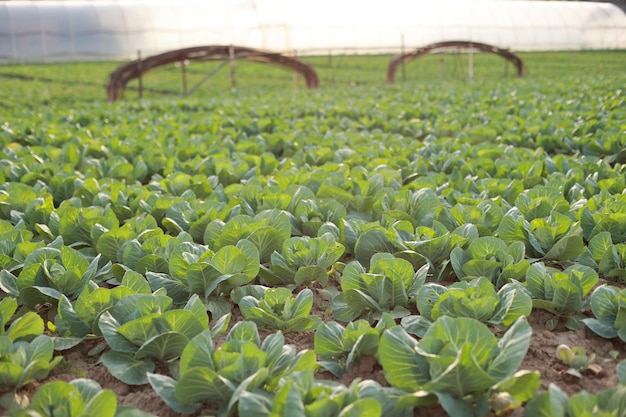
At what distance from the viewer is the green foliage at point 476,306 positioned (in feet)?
7.29

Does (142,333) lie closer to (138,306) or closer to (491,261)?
(138,306)

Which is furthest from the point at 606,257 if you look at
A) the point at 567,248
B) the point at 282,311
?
the point at 282,311

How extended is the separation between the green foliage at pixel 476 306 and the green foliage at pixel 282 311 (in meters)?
0.38

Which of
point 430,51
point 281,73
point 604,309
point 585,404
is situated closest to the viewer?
point 585,404

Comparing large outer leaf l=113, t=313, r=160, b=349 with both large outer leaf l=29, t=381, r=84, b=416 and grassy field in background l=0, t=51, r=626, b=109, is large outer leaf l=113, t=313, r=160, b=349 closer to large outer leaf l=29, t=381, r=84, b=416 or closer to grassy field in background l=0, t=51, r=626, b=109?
large outer leaf l=29, t=381, r=84, b=416

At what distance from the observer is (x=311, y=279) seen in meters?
2.83

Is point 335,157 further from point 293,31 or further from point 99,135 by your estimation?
point 293,31

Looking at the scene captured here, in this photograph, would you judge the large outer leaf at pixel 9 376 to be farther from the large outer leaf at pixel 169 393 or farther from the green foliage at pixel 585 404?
the green foliage at pixel 585 404

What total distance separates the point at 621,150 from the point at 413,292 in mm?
3706

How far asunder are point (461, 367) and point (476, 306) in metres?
0.53

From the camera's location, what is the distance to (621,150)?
210 inches

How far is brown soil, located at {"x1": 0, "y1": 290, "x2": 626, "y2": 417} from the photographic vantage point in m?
2.01

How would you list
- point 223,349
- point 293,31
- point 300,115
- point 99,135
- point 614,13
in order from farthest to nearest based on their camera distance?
point 614,13, point 293,31, point 300,115, point 99,135, point 223,349

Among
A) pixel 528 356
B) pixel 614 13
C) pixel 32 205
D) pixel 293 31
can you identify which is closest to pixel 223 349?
pixel 528 356
